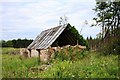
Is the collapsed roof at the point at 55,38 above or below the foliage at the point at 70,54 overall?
above

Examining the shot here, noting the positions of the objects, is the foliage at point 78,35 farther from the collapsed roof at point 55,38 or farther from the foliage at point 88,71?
the foliage at point 88,71

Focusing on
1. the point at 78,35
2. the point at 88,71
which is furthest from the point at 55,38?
the point at 88,71

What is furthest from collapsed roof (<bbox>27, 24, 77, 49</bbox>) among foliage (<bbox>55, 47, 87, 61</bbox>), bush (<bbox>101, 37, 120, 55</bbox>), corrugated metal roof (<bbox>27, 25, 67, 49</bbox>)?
bush (<bbox>101, 37, 120, 55</bbox>)

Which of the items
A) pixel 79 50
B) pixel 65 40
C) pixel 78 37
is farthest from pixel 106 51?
pixel 65 40

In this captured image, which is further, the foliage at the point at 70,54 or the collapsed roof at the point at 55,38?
the collapsed roof at the point at 55,38

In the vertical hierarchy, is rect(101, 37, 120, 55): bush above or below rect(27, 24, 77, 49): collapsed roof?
below

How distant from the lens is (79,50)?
297 inches

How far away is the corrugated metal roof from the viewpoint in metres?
8.59

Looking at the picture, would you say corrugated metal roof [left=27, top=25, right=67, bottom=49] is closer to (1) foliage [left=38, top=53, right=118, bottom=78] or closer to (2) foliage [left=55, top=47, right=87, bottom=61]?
(2) foliage [left=55, top=47, right=87, bottom=61]

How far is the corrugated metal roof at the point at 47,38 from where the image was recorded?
28.2 ft

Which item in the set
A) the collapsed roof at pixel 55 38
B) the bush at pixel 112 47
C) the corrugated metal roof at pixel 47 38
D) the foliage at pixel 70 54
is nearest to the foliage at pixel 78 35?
the collapsed roof at pixel 55 38

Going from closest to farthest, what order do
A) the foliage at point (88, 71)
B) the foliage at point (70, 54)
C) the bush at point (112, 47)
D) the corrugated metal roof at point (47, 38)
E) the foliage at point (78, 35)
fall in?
the foliage at point (88, 71) → the bush at point (112, 47) → the foliage at point (70, 54) → the corrugated metal roof at point (47, 38) → the foliage at point (78, 35)

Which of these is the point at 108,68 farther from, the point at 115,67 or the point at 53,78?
the point at 53,78

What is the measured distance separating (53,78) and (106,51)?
307 cm
